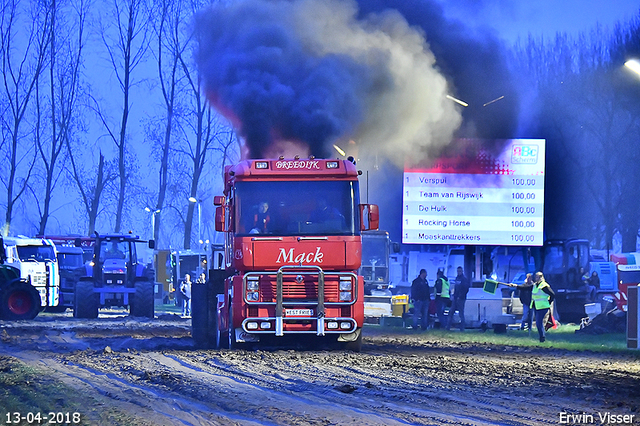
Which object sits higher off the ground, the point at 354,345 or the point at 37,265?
the point at 37,265

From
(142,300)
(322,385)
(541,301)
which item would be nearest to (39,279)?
(142,300)

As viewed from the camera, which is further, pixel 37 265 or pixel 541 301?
pixel 37 265

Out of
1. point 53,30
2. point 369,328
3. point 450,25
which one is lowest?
point 369,328

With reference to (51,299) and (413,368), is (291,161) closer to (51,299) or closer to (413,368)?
(413,368)

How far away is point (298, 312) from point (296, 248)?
1.10 m

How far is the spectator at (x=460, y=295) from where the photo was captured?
86.4ft

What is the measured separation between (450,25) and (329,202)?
52.4 feet

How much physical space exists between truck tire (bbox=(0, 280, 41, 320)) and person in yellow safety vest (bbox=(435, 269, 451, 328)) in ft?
41.0

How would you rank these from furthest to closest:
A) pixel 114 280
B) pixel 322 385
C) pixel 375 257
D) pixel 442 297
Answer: pixel 375 257 < pixel 114 280 < pixel 442 297 < pixel 322 385

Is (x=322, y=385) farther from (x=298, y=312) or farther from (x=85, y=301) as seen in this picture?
(x=85, y=301)

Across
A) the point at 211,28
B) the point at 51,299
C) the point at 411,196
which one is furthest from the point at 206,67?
the point at 51,299

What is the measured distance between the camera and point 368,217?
15984 millimetres

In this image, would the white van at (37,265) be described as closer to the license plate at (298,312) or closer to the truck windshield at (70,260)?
the truck windshield at (70,260)

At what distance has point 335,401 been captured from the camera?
10.1 meters
